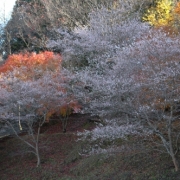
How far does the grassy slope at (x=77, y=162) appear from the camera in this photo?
383 inches

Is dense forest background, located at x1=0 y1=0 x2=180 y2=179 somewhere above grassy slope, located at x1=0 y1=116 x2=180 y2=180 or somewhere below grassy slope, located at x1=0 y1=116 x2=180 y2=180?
above

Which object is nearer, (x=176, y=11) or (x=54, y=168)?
(x=54, y=168)

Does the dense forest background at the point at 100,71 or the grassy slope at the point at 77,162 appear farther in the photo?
the grassy slope at the point at 77,162

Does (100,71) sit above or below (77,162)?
above

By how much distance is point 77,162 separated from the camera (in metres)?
13.4

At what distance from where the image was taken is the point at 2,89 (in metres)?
13.3

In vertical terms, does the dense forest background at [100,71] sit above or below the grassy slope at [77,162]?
above

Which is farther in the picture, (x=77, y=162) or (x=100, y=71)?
(x=77, y=162)

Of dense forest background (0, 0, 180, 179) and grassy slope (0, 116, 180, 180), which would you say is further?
grassy slope (0, 116, 180, 180)

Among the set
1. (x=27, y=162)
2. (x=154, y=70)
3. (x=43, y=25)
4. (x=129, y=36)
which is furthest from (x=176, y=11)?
(x=43, y=25)

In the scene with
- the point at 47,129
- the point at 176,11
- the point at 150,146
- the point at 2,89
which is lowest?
the point at 47,129

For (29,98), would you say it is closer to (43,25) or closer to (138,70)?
(138,70)

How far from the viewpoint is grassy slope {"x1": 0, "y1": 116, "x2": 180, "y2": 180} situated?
9734 mm

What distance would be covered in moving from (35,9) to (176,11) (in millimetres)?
13966
